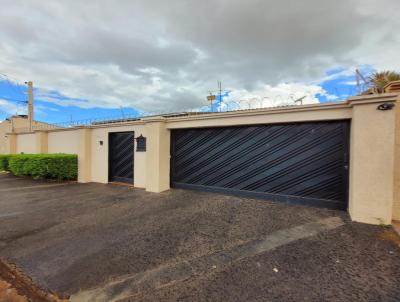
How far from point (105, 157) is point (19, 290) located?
7.45m

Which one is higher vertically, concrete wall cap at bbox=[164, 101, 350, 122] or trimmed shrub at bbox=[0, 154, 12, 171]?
concrete wall cap at bbox=[164, 101, 350, 122]

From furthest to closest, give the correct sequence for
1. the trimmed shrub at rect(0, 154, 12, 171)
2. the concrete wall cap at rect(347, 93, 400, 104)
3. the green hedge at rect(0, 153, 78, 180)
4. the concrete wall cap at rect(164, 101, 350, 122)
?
the trimmed shrub at rect(0, 154, 12, 171) → the green hedge at rect(0, 153, 78, 180) → the concrete wall cap at rect(164, 101, 350, 122) → the concrete wall cap at rect(347, 93, 400, 104)

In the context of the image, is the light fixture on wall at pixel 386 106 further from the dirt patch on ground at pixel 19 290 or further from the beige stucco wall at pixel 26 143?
the beige stucco wall at pixel 26 143

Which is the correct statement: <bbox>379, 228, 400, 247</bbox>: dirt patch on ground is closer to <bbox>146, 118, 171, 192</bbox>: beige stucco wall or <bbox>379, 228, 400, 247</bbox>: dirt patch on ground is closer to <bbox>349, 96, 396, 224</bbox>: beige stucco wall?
<bbox>349, 96, 396, 224</bbox>: beige stucco wall

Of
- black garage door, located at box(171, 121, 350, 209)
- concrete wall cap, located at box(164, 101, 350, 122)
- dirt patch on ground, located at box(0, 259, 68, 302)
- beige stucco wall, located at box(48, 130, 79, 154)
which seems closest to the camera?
dirt patch on ground, located at box(0, 259, 68, 302)

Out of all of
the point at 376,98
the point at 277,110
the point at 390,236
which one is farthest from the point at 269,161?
the point at 390,236

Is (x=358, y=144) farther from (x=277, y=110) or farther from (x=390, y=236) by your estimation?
(x=277, y=110)

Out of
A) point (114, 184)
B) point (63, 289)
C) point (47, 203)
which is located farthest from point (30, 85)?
point (63, 289)

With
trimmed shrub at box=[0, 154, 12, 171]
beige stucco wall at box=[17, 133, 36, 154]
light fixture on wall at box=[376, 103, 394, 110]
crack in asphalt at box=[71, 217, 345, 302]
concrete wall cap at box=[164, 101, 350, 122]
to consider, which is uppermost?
concrete wall cap at box=[164, 101, 350, 122]

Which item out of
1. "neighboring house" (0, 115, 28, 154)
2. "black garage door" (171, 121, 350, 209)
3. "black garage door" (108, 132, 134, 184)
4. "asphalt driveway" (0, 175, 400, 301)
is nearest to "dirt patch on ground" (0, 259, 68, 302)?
"asphalt driveway" (0, 175, 400, 301)

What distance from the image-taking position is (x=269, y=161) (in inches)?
231

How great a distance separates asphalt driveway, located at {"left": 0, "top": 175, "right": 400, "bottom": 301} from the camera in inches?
94.4

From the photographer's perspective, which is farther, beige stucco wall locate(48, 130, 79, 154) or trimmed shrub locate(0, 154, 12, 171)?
trimmed shrub locate(0, 154, 12, 171)

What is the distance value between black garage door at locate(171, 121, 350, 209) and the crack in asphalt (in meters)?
1.51
